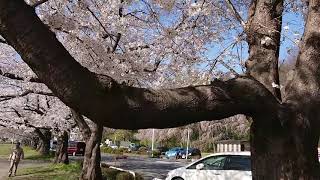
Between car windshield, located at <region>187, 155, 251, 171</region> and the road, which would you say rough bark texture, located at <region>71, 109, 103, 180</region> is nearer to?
car windshield, located at <region>187, 155, 251, 171</region>

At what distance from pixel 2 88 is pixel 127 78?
37.5 ft

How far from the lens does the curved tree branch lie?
4410mm

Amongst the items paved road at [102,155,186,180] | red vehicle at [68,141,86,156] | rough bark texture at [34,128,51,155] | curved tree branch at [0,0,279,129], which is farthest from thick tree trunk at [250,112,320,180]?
red vehicle at [68,141,86,156]

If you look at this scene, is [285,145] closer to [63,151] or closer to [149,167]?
[63,151]

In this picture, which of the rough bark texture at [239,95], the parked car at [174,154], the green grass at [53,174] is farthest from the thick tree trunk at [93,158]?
the parked car at [174,154]

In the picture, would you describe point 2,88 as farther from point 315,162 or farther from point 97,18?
point 315,162

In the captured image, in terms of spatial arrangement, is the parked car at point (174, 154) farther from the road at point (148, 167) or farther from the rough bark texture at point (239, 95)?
the rough bark texture at point (239, 95)

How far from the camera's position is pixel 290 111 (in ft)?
19.7

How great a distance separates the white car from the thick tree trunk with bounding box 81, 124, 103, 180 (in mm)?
3306

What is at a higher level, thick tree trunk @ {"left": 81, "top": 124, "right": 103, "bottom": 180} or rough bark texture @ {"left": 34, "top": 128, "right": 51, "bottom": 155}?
rough bark texture @ {"left": 34, "top": 128, "right": 51, "bottom": 155}

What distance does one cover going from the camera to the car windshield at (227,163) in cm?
1301

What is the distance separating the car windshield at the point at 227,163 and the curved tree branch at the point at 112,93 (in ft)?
24.4

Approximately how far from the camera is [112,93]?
15.6 ft

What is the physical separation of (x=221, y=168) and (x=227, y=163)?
218 millimetres
